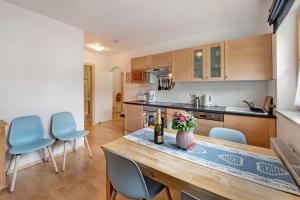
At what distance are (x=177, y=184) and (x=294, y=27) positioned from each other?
7.44 feet

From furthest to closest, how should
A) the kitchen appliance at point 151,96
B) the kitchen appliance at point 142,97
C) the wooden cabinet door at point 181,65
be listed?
the kitchen appliance at point 142,97 < the kitchen appliance at point 151,96 < the wooden cabinet door at point 181,65

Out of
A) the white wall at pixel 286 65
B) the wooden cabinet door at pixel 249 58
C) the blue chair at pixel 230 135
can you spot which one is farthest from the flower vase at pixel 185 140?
the wooden cabinet door at pixel 249 58

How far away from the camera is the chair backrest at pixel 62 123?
2.49m

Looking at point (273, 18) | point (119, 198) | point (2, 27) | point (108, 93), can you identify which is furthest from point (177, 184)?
point (108, 93)

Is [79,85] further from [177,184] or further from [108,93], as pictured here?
[177,184]

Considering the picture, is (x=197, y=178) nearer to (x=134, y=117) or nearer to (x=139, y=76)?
(x=134, y=117)

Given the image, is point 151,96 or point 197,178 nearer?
point 197,178

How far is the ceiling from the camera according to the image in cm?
204

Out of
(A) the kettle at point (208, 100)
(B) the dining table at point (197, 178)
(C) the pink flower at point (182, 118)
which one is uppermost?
(A) the kettle at point (208, 100)

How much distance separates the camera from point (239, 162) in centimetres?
102

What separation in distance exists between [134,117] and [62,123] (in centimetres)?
159

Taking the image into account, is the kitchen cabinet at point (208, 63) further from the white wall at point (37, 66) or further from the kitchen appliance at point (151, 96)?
the white wall at point (37, 66)

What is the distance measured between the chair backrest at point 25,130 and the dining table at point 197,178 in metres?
1.72

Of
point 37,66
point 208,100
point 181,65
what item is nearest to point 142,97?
point 181,65
